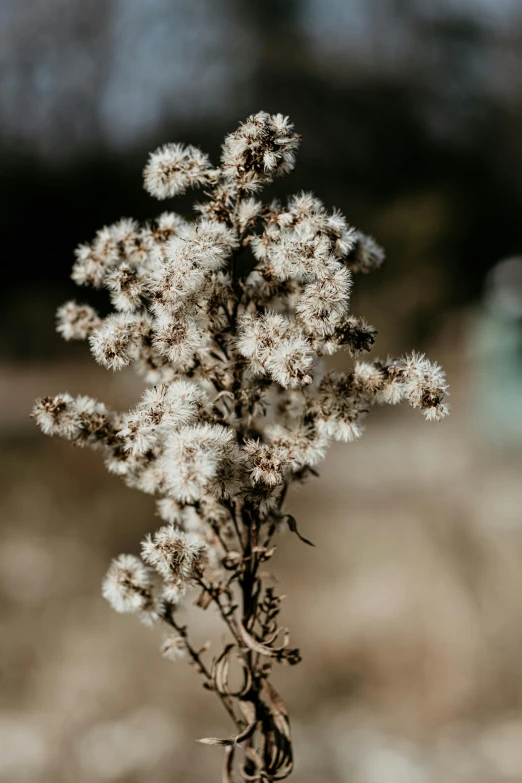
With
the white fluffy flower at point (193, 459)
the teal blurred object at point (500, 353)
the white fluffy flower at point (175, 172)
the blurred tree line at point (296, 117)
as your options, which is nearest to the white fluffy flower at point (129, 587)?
the white fluffy flower at point (193, 459)

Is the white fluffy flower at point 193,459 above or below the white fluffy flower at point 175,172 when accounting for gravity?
below

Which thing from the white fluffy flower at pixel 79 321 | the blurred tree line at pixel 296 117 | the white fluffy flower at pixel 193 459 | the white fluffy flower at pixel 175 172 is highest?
the blurred tree line at pixel 296 117

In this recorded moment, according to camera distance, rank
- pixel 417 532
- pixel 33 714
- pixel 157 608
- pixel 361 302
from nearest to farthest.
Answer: pixel 157 608 < pixel 33 714 < pixel 417 532 < pixel 361 302

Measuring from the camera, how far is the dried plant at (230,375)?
1.53ft

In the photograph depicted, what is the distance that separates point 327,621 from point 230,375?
1092mm

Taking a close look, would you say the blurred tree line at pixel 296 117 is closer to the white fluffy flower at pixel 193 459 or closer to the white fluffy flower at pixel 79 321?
the white fluffy flower at pixel 79 321

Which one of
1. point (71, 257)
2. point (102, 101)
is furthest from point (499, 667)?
point (102, 101)

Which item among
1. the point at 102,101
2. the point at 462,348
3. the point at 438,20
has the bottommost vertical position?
the point at 462,348

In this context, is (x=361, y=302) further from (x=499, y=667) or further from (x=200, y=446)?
(x=200, y=446)

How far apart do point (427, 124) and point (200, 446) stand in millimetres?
1656

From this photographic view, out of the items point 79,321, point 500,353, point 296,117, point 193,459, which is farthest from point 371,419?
point 193,459

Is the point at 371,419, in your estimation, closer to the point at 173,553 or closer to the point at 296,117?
the point at 296,117

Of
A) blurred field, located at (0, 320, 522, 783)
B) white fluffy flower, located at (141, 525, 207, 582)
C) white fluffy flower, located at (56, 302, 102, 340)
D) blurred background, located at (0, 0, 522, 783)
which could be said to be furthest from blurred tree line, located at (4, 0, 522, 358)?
white fluffy flower, located at (141, 525, 207, 582)

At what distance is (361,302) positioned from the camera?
1747 mm
